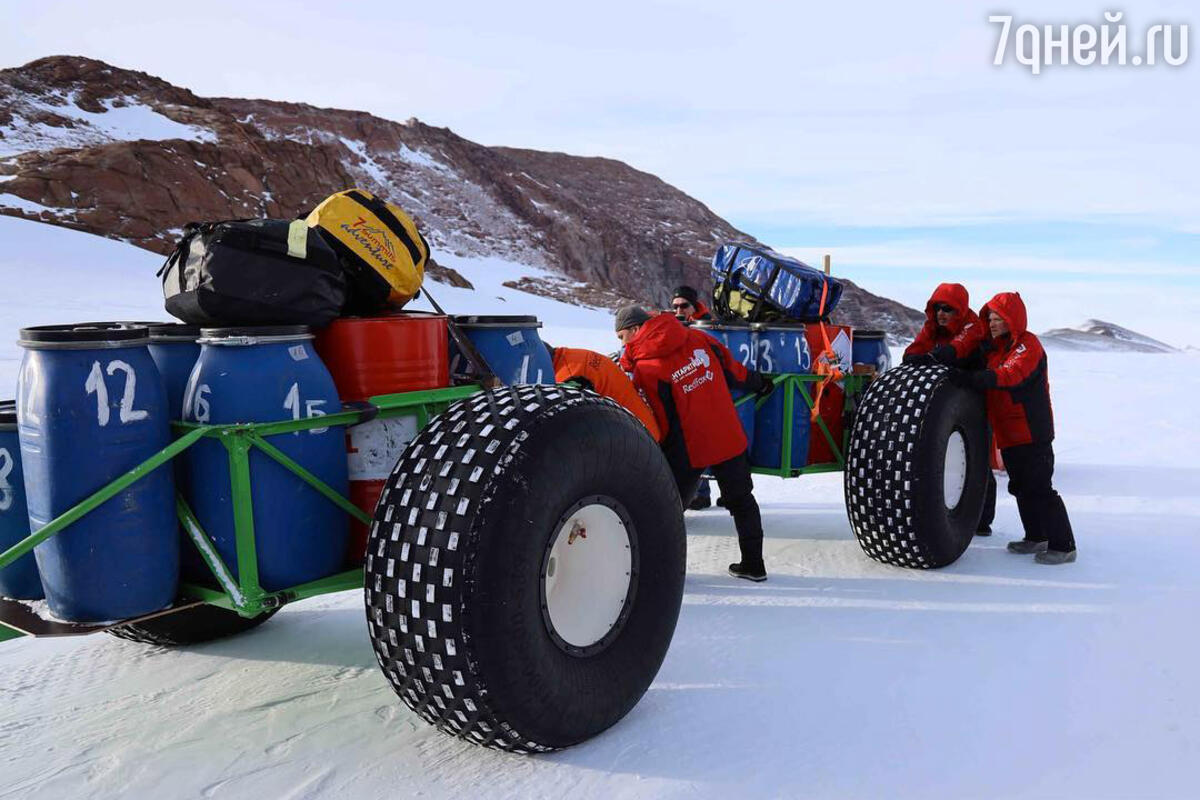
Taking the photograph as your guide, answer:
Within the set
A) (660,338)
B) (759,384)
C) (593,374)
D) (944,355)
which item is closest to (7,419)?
(593,374)

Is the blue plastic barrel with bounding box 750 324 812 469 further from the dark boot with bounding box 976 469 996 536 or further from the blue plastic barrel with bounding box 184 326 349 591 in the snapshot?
the blue plastic barrel with bounding box 184 326 349 591

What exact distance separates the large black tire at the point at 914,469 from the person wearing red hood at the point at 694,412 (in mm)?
694

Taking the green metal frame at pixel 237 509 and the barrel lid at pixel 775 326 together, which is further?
the barrel lid at pixel 775 326

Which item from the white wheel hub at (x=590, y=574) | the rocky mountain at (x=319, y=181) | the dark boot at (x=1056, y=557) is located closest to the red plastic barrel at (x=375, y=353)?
the white wheel hub at (x=590, y=574)

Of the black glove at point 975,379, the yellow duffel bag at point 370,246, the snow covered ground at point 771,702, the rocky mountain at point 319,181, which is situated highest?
the rocky mountain at point 319,181

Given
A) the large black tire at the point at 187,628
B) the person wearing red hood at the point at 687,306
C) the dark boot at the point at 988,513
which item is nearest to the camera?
the large black tire at the point at 187,628

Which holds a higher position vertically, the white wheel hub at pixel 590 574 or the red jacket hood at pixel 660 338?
the red jacket hood at pixel 660 338

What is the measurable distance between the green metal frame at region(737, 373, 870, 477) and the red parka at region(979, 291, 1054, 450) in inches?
33.7

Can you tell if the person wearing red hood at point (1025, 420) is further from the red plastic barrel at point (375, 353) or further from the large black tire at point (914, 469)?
the red plastic barrel at point (375, 353)

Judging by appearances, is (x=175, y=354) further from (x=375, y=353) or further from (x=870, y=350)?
(x=870, y=350)

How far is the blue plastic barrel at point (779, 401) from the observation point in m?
5.98

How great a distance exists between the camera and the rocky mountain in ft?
130

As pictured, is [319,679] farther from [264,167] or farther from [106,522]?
[264,167]

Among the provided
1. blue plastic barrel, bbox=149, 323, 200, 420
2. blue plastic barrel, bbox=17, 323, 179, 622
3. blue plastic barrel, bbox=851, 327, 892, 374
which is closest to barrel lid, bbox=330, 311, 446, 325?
blue plastic barrel, bbox=149, 323, 200, 420
